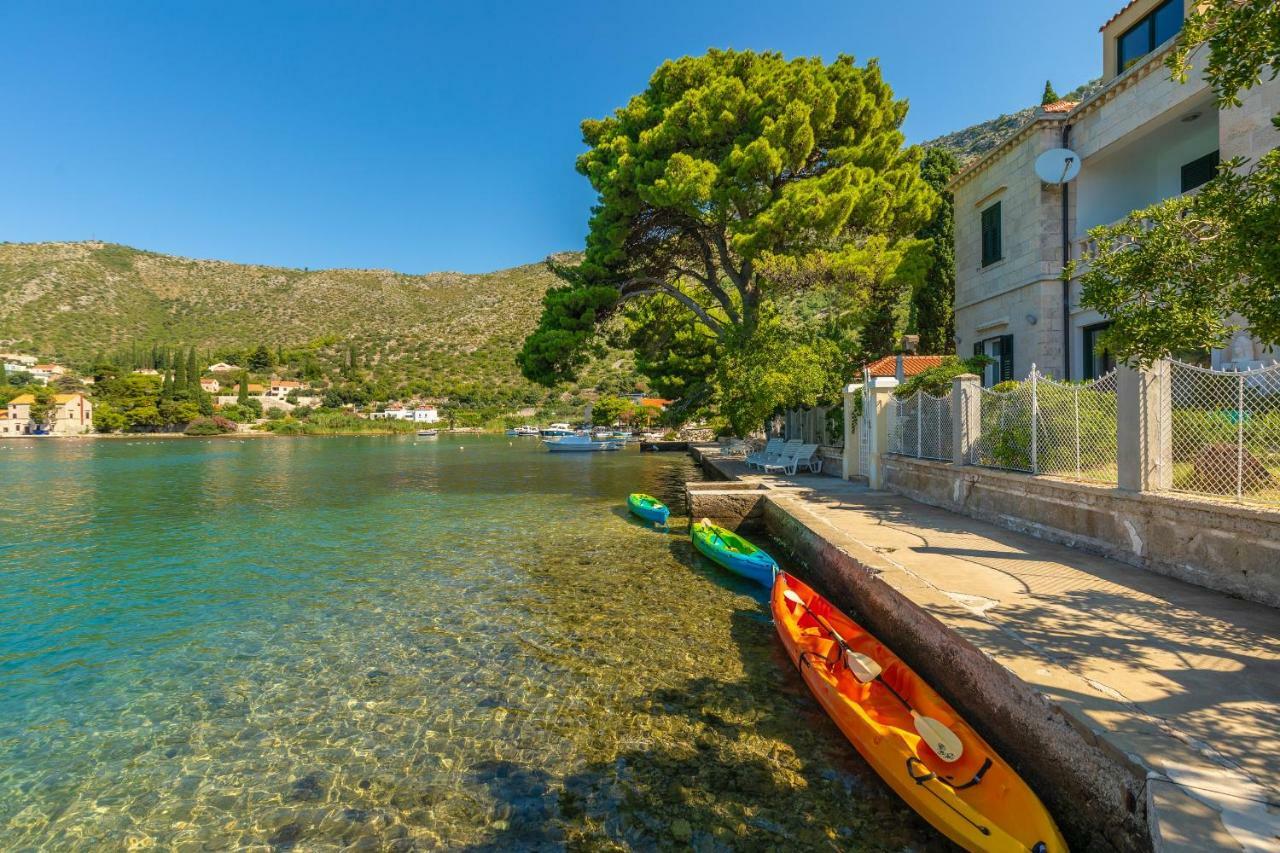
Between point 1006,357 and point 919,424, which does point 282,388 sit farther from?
point 919,424

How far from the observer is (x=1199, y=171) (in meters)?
12.1

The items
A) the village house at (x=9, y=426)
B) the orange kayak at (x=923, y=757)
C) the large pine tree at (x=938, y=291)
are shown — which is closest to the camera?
the orange kayak at (x=923, y=757)

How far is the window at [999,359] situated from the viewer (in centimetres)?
1532

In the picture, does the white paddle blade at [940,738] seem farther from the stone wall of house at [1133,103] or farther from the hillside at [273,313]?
the hillside at [273,313]

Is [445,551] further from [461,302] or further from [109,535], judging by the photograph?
[461,302]

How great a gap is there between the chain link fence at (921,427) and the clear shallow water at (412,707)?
16.1ft

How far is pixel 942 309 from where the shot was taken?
21688mm

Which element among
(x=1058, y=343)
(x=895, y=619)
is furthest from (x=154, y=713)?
(x=1058, y=343)

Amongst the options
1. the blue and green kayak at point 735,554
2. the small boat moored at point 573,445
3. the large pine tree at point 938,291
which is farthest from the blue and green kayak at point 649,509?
the small boat moored at point 573,445

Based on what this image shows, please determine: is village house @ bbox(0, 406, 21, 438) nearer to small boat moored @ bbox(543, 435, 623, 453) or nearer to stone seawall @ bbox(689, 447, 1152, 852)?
small boat moored @ bbox(543, 435, 623, 453)

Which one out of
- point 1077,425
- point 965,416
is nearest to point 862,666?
point 1077,425

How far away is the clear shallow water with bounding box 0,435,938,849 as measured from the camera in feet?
13.7

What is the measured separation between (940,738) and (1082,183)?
14.5m

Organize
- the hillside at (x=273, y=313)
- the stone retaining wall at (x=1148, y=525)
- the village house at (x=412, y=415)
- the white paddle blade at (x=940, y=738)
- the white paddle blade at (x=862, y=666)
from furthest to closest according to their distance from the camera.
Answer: the hillside at (x=273, y=313) → the village house at (x=412, y=415) → the stone retaining wall at (x=1148, y=525) → the white paddle blade at (x=862, y=666) → the white paddle blade at (x=940, y=738)
